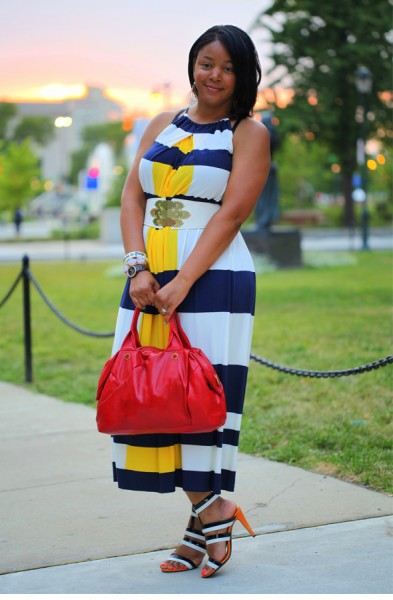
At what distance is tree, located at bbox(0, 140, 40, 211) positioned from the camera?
5716cm

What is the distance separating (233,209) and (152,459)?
909 millimetres

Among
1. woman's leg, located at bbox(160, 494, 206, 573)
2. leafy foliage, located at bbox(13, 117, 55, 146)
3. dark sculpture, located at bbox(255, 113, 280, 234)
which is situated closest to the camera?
woman's leg, located at bbox(160, 494, 206, 573)

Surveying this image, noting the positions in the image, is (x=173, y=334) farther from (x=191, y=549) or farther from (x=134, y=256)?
(x=191, y=549)

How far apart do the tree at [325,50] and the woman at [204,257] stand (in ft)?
135

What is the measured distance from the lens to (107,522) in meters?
4.26

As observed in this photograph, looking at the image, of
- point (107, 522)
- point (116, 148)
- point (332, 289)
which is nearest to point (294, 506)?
point (107, 522)

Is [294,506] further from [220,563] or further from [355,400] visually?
[355,400]

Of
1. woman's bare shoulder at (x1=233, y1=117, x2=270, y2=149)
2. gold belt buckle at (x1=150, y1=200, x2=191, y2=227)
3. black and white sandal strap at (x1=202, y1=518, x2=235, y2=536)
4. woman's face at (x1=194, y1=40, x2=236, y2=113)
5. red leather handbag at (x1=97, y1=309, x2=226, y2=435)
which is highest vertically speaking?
woman's face at (x1=194, y1=40, x2=236, y2=113)

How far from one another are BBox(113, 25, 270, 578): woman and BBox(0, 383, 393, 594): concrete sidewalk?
20 cm

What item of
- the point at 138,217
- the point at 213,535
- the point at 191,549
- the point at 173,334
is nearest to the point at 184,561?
the point at 191,549

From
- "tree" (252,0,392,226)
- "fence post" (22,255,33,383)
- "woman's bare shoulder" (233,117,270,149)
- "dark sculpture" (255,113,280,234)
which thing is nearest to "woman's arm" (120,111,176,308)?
"woman's bare shoulder" (233,117,270,149)

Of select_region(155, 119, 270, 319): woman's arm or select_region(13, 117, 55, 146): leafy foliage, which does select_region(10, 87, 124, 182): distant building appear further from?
select_region(155, 119, 270, 319): woman's arm

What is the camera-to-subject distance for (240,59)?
353cm

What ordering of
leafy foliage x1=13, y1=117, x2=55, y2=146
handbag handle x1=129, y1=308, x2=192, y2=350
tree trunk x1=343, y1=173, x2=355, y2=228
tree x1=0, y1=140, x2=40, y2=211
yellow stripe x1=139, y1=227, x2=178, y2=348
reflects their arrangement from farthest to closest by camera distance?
leafy foliage x1=13, y1=117, x2=55, y2=146, tree x1=0, y1=140, x2=40, y2=211, tree trunk x1=343, y1=173, x2=355, y2=228, yellow stripe x1=139, y1=227, x2=178, y2=348, handbag handle x1=129, y1=308, x2=192, y2=350
